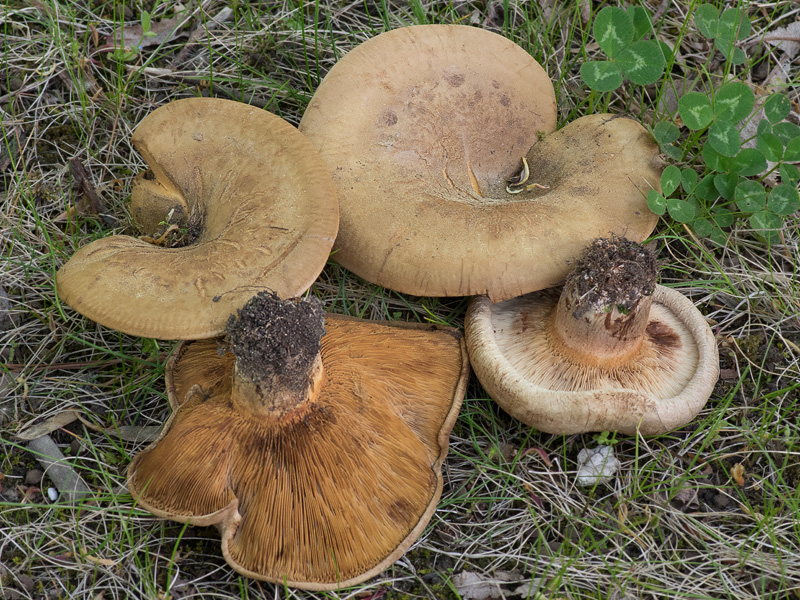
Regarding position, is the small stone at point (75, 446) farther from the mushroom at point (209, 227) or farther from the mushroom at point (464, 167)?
the mushroom at point (464, 167)

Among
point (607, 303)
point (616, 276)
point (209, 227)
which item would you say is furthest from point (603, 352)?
point (209, 227)

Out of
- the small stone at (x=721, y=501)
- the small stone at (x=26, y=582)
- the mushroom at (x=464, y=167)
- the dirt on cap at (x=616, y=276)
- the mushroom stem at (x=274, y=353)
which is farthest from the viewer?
the mushroom at (x=464, y=167)

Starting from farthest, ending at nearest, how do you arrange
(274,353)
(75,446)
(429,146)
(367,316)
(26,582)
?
(367,316), (429,146), (75,446), (26,582), (274,353)

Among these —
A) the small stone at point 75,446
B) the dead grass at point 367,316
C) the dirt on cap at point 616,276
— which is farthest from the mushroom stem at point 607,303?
the small stone at point 75,446

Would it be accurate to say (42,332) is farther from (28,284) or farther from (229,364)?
(229,364)

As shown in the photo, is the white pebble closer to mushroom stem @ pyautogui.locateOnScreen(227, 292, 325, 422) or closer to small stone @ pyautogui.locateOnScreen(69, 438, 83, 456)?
mushroom stem @ pyautogui.locateOnScreen(227, 292, 325, 422)

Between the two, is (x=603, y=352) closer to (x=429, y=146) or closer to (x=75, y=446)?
(x=429, y=146)
